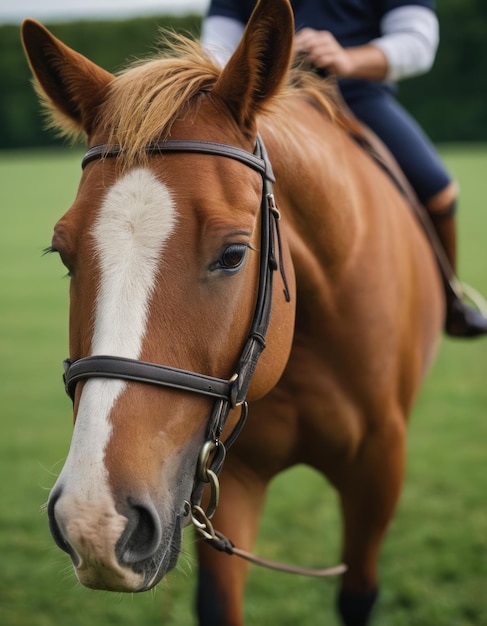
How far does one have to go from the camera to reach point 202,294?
5.73 feet

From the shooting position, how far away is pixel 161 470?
165cm

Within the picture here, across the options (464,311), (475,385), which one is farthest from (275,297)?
(475,385)

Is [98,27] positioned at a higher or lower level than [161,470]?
lower

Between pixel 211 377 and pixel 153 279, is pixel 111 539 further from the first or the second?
pixel 153 279

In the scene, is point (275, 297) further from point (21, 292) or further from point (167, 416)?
point (21, 292)

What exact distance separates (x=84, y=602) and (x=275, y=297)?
8.52 feet

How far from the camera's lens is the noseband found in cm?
163

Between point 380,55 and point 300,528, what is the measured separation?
2.86m

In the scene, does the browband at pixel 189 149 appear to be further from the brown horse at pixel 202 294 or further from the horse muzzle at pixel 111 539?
the horse muzzle at pixel 111 539

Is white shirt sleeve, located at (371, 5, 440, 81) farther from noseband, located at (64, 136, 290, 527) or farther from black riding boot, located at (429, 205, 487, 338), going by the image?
noseband, located at (64, 136, 290, 527)

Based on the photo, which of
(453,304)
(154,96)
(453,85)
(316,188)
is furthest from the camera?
(453,85)

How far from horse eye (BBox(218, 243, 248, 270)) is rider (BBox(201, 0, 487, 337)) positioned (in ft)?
3.53

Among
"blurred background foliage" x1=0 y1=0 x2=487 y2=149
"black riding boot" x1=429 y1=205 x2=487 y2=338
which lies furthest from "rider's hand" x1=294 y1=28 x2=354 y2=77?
"blurred background foliage" x1=0 y1=0 x2=487 y2=149

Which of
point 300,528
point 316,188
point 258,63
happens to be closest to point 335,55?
point 316,188
